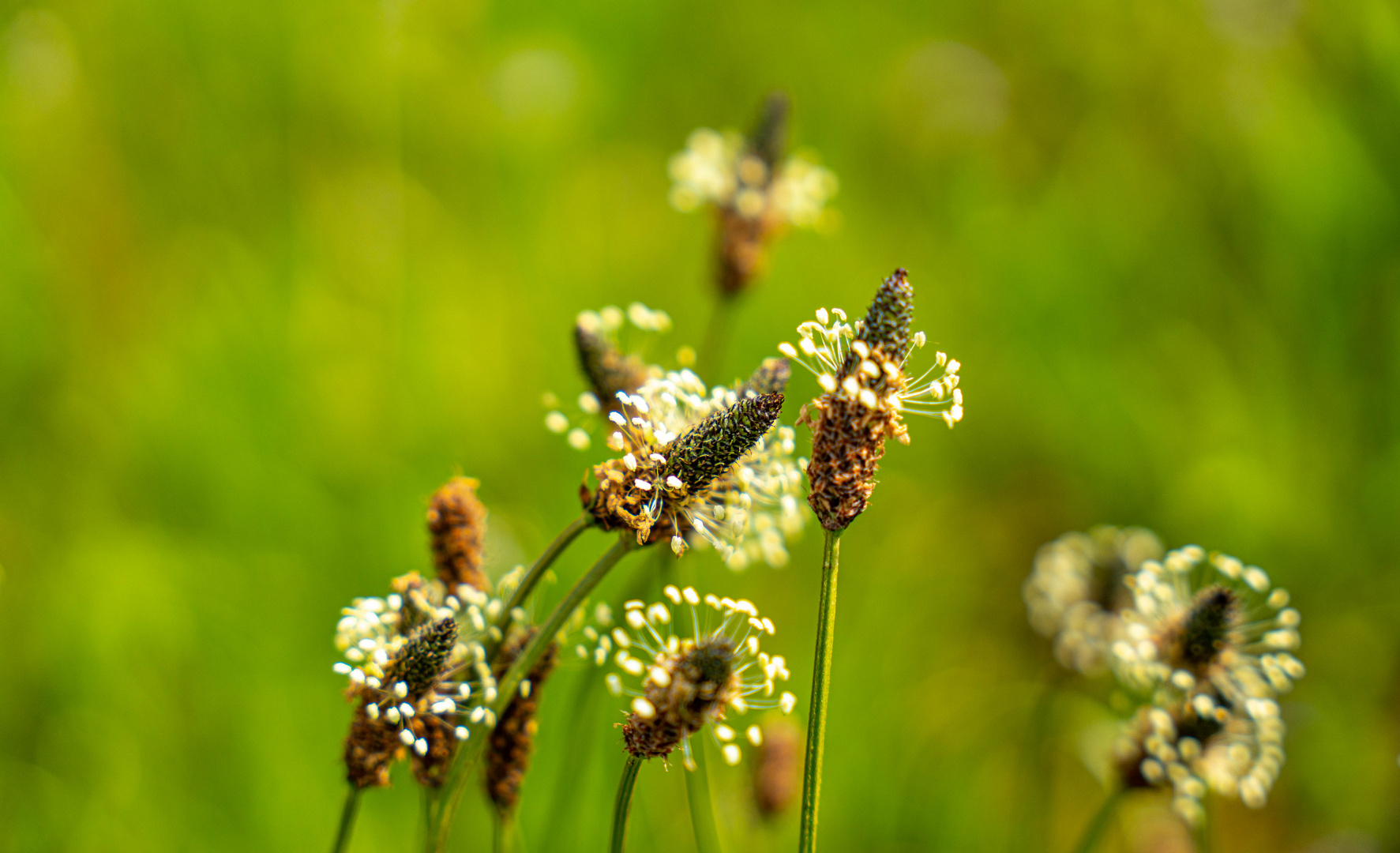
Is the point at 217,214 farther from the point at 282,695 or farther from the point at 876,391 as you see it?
the point at 876,391

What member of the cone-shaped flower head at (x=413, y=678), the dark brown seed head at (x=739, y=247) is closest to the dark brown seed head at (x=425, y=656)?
the cone-shaped flower head at (x=413, y=678)

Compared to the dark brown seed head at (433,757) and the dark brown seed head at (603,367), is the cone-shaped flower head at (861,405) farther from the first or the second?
the dark brown seed head at (433,757)

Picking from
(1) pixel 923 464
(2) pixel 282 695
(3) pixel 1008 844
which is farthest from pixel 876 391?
(1) pixel 923 464

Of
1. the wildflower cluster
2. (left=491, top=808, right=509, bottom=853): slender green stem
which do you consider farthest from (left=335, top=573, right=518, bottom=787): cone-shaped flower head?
the wildflower cluster

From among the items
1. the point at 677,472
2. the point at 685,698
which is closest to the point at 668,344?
the point at 677,472

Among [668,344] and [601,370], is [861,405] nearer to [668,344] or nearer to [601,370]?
Result: [601,370]

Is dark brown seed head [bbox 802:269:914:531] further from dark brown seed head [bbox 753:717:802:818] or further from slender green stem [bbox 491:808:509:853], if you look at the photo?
dark brown seed head [bbox 753:717:802:818]
